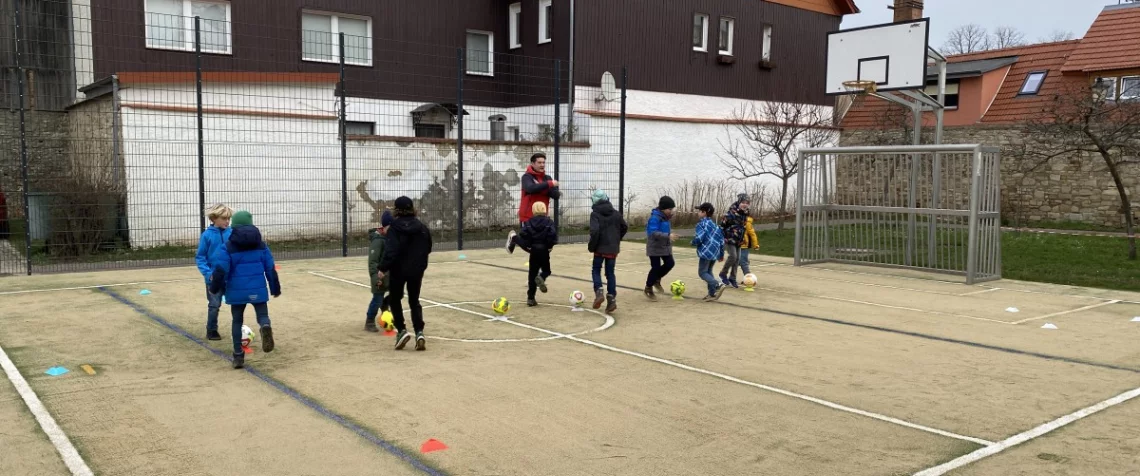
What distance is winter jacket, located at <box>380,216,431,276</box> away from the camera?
26.0 feet

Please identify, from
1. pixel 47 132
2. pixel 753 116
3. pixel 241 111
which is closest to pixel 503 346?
pixel 241 111

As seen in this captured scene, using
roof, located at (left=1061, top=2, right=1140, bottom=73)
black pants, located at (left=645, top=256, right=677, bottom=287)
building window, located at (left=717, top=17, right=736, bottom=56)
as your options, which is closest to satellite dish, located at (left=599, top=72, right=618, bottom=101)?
building window, located at (left=717, top=17, right=736, bottom=56)

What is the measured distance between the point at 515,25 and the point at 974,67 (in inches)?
588

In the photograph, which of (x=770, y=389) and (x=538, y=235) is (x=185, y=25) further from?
(x=770, y=389)

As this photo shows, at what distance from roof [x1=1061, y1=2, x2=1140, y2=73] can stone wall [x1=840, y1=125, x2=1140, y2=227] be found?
2990 mm

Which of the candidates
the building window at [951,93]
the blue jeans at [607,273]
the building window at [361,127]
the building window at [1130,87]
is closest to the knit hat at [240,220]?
the blue jeans at [607,273]

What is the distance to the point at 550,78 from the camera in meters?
25.0

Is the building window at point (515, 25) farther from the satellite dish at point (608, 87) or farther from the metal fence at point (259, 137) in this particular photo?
the satellite dish at point (608, 87)

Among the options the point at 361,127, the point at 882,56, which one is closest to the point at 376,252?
the point at 882,56

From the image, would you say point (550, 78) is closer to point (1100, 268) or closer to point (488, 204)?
point (488, 204)

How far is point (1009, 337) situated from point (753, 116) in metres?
20.0

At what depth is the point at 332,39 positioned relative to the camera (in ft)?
76.2

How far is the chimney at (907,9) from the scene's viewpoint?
30.4 m

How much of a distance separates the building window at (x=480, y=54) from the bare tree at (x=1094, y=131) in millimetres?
14775
